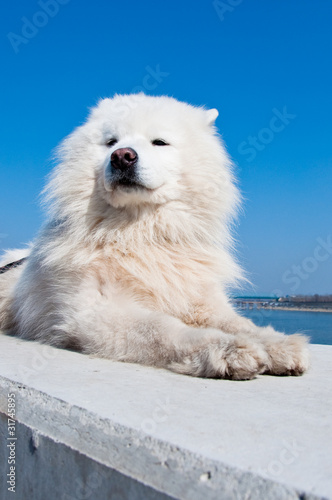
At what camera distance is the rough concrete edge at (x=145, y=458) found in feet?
3.69

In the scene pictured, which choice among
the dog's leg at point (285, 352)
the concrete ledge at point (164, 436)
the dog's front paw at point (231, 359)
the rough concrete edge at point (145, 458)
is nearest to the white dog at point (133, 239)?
the dog's leg at point (285, 352)

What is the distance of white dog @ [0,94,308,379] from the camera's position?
9.36 feet

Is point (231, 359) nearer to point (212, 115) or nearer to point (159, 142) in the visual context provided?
point (159, 142)

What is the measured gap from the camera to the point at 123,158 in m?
3.14

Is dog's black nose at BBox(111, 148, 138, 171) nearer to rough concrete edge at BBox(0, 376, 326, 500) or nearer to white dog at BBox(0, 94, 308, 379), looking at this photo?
white dog at BBox(0, 94, 308, 379)

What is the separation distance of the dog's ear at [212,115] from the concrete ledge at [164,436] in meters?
2.50

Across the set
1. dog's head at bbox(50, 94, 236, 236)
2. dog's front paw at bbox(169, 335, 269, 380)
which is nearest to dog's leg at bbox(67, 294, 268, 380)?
dog's front paw at bbox(169, 335, 269, 380)

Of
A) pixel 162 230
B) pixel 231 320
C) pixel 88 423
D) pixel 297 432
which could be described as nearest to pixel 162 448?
pixel 88 423

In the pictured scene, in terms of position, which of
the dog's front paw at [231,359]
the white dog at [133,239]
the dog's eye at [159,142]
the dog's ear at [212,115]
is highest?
the dog's ear at [212,115]

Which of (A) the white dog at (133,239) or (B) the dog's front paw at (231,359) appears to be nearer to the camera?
(B) the dog's front paw at (231,359)

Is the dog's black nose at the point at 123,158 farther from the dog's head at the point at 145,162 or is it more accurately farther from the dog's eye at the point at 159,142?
the dog's eye at the point at 159,142

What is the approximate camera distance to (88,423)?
5.03ft

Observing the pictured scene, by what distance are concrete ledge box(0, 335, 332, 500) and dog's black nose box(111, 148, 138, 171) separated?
145 centimetres

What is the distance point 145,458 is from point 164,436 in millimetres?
83
